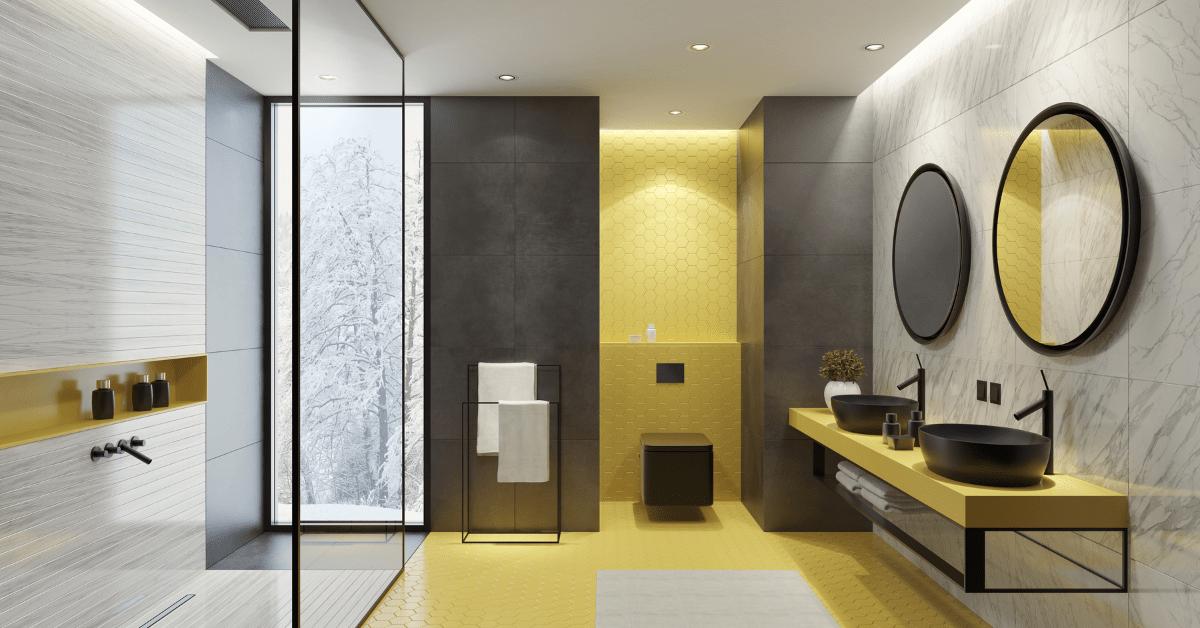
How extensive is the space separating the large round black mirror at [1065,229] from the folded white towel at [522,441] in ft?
8.17

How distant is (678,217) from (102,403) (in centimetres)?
374

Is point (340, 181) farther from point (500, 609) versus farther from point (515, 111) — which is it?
point (500, 609)

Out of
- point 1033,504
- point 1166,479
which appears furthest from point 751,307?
point 1166,479

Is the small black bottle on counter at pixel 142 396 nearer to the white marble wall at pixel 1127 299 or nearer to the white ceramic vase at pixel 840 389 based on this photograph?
the white ceramic vase at pixel 840 389

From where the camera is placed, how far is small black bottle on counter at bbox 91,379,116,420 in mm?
2877

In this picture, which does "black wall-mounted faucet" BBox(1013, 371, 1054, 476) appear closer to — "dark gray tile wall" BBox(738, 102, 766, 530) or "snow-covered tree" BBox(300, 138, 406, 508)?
"dark gray tile wall" BBox(738, 102, 766, 530)

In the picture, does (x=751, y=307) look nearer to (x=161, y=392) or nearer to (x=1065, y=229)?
(x=1065, y=229)

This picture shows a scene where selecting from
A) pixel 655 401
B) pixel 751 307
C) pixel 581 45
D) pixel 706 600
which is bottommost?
pixel 706 600

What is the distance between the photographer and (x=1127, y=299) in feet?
7.50

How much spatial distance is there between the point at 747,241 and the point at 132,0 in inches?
145

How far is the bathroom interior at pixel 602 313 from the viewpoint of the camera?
7.86 ft

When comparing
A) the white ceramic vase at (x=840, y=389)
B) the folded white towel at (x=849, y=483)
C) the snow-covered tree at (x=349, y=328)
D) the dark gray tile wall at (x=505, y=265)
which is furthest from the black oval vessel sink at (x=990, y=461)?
the snow-covered tree at (x=349, y=328)

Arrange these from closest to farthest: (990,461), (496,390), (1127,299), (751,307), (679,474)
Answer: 1. (1127,299)
2. (990,461)
3. (496,390)
4. (679,474)
5. (751,307)

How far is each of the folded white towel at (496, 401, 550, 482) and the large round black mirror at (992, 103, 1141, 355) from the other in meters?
2.49
